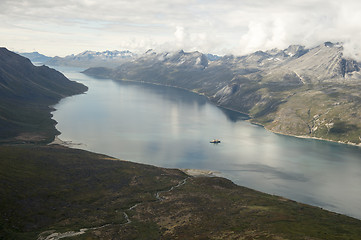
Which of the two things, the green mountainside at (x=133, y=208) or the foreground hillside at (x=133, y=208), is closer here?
the green mountainside at (x=133, y=208)

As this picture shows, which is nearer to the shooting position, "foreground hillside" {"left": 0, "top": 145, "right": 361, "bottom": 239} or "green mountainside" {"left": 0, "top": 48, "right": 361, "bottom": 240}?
"green mountainside" {"left": 0, "top": 48, "right": 361, "bottom": 240}

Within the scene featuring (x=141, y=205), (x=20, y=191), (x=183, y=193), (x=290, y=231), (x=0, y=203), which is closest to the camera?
(x=290, y=231)

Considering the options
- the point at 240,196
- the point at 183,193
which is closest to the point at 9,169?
the point at 183,193

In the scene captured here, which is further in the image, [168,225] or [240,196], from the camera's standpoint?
[240,196]

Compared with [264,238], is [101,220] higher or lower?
lower

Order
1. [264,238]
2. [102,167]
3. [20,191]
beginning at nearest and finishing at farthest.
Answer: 1. [264,238]
2. [20,191]
3. [102,167]

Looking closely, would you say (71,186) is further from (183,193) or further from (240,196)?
(240,196)
